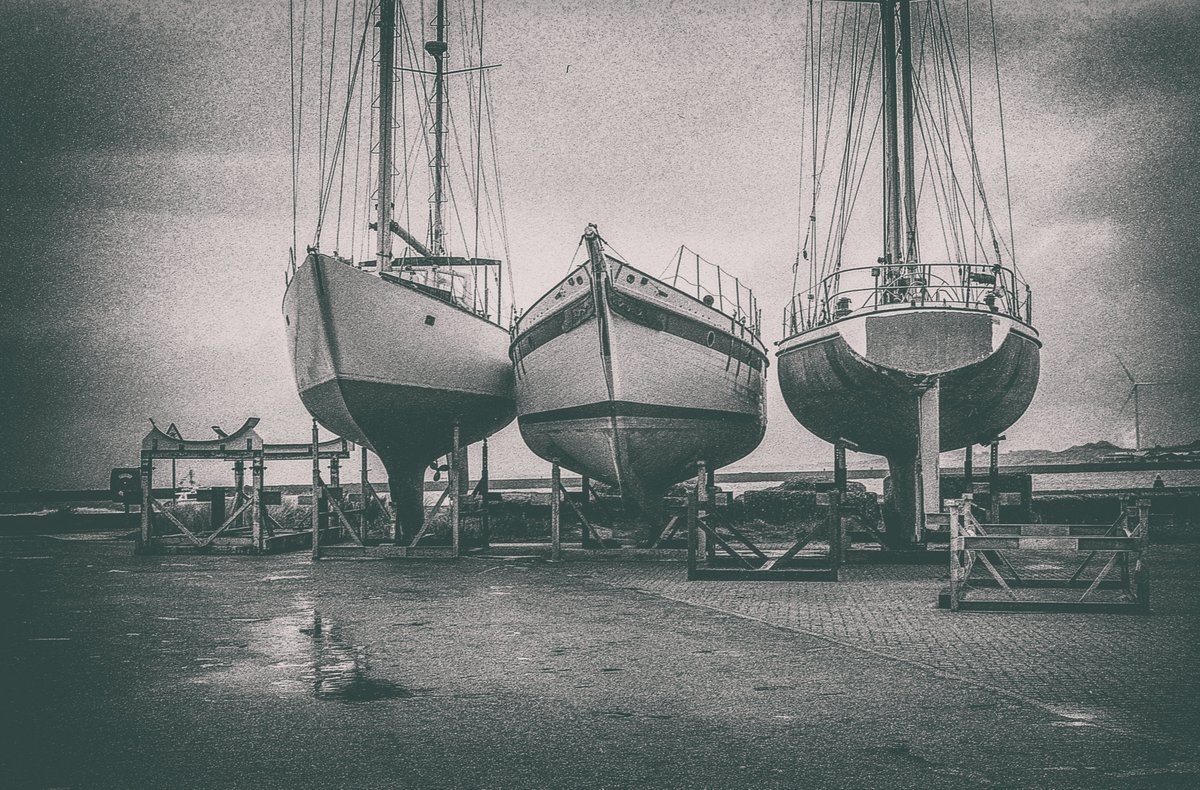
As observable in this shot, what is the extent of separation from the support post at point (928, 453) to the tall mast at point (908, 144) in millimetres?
5057

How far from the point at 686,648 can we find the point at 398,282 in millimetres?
10328

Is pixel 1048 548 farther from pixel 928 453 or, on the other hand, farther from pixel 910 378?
pixel 910 378

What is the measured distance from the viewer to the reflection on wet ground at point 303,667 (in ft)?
17.7

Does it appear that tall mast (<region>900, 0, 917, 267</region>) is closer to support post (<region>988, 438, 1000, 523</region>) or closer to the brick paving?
support post (<region>988, 438, 1000, 523</region>)

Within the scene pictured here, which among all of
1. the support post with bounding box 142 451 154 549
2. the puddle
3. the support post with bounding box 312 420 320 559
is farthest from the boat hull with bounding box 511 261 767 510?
the puddle

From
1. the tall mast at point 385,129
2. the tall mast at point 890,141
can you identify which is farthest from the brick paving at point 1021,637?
the tall mast at point 385,129

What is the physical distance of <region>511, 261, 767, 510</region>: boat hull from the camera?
1335 cm

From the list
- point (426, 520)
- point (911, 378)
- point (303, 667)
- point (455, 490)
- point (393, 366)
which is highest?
point (393, 366)

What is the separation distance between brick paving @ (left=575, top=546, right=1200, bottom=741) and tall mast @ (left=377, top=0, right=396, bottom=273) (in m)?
8.99

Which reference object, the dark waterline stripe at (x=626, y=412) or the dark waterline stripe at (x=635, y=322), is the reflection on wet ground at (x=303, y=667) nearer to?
the dark waterline stripe at (x=626, y=412)

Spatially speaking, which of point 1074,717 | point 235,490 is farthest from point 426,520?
point 1074,717

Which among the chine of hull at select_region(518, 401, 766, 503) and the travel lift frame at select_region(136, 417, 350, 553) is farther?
the travel lift frame at select_region(136, 417, 350, 553)

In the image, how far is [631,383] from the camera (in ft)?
43.9

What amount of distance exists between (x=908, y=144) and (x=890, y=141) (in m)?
0.34
